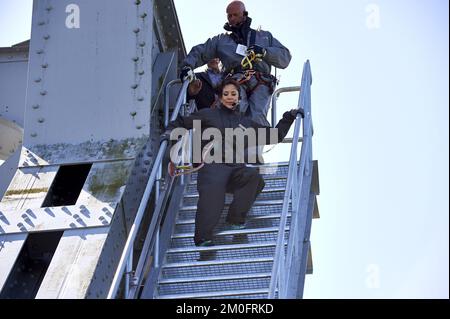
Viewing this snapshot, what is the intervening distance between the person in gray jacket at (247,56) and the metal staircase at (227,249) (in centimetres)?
76

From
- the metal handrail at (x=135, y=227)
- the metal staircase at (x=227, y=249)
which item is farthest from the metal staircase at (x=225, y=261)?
the metal handrail at (x=135, y=227)

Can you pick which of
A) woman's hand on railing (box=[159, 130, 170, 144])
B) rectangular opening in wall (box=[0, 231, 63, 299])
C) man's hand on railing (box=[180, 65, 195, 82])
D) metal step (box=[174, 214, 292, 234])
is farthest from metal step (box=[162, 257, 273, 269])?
man's hand on railing (box=[180, 65, 195, 82])

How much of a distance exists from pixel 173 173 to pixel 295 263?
130 centimetres

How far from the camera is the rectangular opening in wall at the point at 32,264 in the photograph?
10.8m

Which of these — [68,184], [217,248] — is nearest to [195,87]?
[68,184]

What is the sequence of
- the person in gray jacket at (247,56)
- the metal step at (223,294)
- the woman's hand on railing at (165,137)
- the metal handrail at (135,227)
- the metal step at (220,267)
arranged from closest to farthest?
the metal handrail at (135,227) < the metal step at (223,294) < the metal step at (220,267) < the woman's hand on railing at (165,137) < the person in gray jacket at (247,56)

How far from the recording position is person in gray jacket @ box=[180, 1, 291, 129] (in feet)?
40.8

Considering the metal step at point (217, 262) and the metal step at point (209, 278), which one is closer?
the metal step at point (209, 278)

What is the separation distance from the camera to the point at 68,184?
1160 centimetres

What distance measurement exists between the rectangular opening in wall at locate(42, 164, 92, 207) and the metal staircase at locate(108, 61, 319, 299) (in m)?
0.68

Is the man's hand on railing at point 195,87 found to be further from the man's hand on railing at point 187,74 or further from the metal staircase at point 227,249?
the metal staircase at point 227,249

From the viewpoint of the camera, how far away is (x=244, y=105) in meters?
12.3

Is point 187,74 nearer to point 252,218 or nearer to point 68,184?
point 68,184
